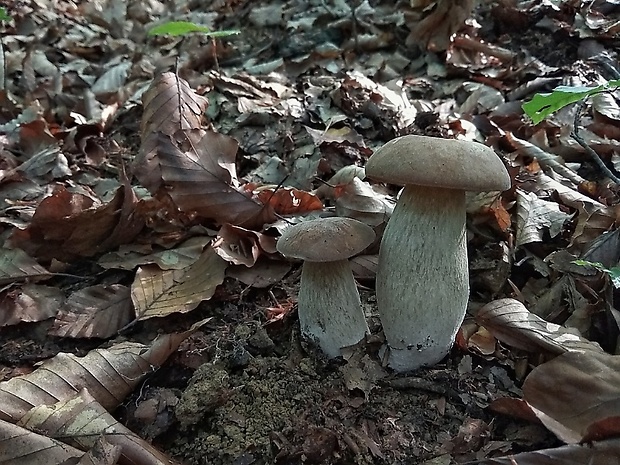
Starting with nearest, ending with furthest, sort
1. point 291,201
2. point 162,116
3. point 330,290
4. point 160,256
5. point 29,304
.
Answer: point 330,290, point 29,304, point 160,256, point 291,201, point 162,116

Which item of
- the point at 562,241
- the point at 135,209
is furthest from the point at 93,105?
the point at 562,241

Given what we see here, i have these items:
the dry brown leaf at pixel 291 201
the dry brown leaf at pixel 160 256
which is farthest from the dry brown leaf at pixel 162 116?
the dry brown leaf at pixel 291 201

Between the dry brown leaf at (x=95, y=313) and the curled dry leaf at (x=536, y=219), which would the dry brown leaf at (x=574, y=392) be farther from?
the dry brown leaf at (x=95, y=313)

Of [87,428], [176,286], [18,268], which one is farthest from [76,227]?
[87,428]

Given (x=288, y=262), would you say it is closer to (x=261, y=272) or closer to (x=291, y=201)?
(x=261, y=272)

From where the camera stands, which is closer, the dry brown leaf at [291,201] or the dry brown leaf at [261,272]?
the dry brown leaf at [261,272]
